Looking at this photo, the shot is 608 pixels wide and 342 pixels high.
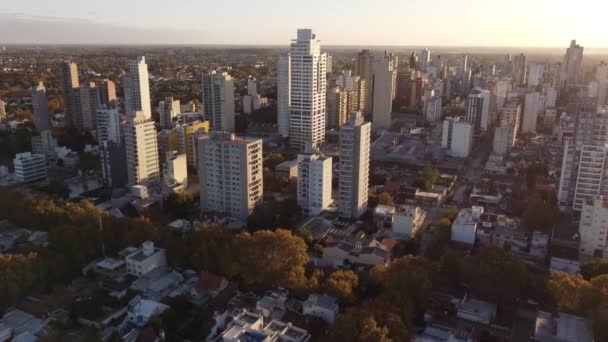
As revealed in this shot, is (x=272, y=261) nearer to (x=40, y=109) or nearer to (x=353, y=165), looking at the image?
(x=353, y=165)

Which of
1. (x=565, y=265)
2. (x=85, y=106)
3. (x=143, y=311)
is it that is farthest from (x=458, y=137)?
(x=85, y=106)

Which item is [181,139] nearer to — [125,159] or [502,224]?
[125,159]

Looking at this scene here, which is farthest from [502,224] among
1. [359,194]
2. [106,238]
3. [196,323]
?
[106,238]

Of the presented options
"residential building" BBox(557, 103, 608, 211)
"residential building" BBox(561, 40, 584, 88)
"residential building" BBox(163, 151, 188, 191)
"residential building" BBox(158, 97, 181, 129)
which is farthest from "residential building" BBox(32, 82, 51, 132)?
"residential building" BBox(561, 40, 584, 88)

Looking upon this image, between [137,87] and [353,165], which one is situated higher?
[137,87]

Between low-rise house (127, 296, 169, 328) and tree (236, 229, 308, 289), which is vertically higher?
tree (236, 229, 308, 289)

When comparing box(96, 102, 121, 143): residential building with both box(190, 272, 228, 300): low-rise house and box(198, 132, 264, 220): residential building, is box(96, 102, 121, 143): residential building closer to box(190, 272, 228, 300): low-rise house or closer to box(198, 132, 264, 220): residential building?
box(198, 132, 264, 220): residential building

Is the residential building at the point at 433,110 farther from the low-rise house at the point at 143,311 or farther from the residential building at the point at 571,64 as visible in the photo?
the low-rise house at the point at 143,311
